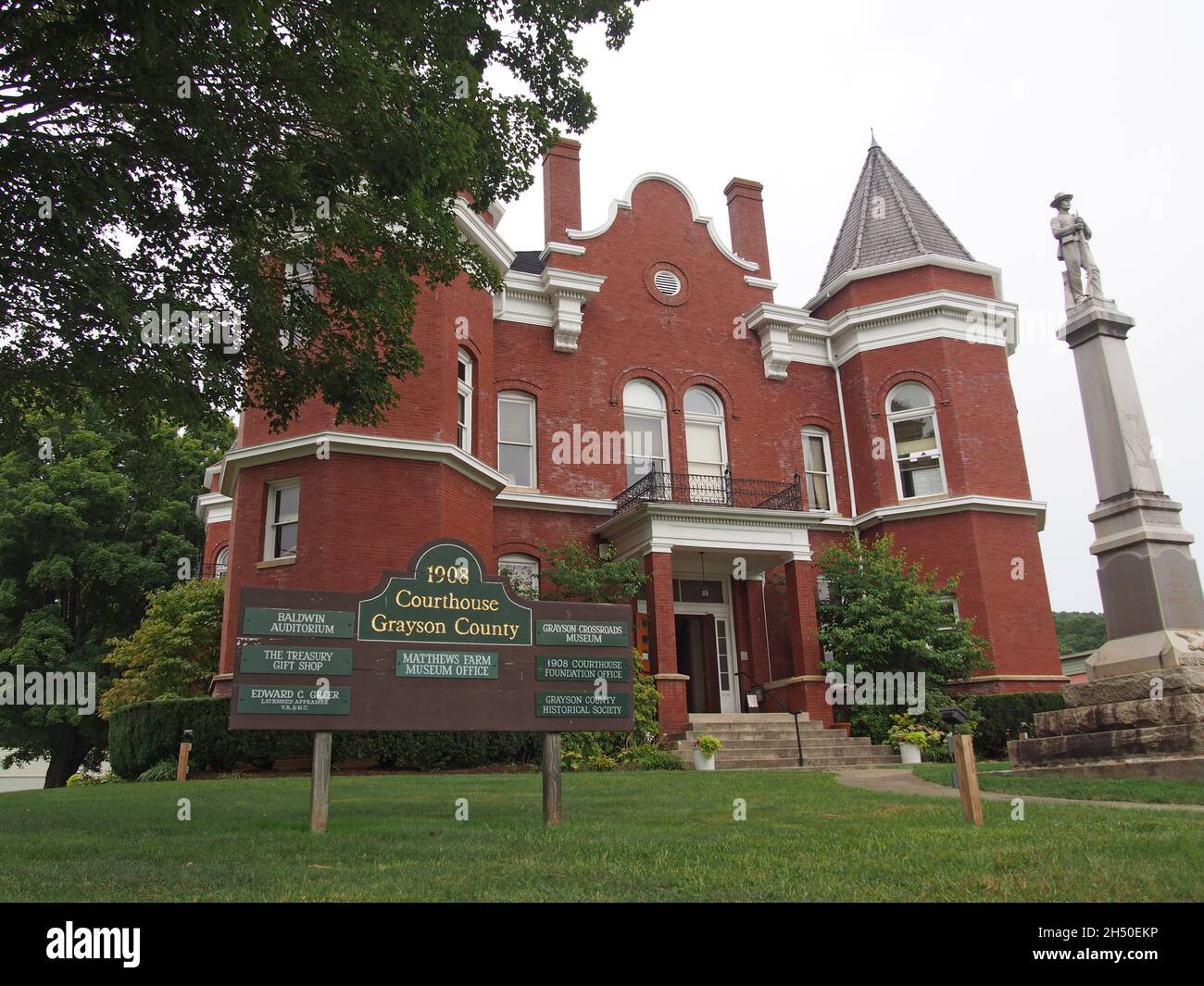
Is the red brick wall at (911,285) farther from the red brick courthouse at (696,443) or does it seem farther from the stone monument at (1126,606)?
the stone monument at (1126,606)

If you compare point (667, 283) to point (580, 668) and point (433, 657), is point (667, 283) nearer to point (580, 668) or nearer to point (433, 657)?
point (580, 668)

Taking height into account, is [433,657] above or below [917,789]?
above

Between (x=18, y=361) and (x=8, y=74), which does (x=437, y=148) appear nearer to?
(x=8, y=74)

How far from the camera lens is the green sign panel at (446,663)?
7863 millimetres

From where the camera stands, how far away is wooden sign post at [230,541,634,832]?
24.4 feet

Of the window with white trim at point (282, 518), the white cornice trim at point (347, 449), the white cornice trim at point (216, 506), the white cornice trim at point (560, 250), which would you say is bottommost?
the window with white trim at point (282, 518)

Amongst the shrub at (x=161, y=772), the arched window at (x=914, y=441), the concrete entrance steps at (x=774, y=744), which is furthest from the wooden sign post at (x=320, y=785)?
the arched window at (x=914, y=441)

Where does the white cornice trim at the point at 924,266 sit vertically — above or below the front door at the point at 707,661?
above

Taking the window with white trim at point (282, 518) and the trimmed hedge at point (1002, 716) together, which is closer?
the window with white trim at point (282, 518)

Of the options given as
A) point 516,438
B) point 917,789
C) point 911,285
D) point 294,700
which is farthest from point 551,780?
point 911,285

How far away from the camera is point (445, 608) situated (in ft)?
26.5

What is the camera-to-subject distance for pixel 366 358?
428 inches

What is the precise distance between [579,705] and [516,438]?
13962 millimetres

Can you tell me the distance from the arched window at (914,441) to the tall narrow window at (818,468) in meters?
1.73
